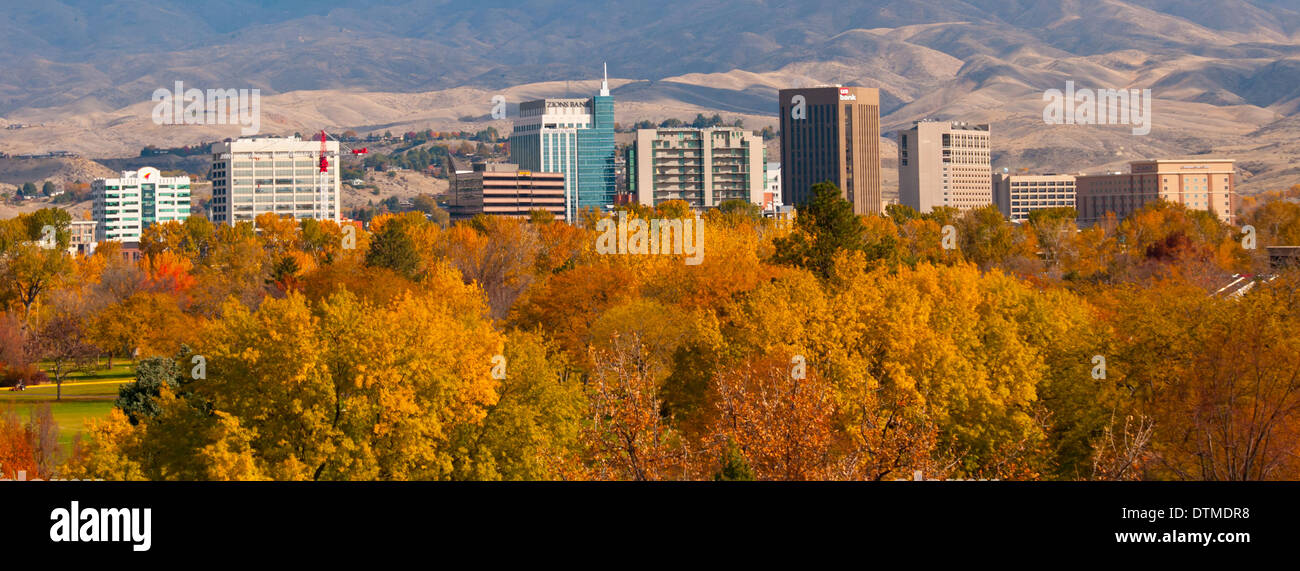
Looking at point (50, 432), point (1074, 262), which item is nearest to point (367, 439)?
point (50, 432)

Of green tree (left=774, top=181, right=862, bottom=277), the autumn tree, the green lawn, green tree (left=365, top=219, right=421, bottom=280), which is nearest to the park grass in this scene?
the green lawn

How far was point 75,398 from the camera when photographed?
10019 cm

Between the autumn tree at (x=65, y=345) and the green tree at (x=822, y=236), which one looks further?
the autumn tree at (x=65, y=345)

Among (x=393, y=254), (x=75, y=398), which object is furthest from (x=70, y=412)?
(x=393, y=254)

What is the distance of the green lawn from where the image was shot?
87062 millimetres

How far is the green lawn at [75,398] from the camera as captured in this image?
87062mm

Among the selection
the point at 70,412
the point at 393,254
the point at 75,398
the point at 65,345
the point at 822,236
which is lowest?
the point at 70,412

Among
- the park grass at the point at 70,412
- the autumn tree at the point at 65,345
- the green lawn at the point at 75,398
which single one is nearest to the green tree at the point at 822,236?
the green lawn at the point at 75,398

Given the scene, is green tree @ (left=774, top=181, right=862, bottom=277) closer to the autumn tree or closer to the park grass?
the park grass

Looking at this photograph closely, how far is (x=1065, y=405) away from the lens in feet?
198

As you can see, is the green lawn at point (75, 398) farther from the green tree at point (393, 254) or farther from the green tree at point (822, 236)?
the green tree at point (822, 236)

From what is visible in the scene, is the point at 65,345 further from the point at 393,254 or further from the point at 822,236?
the point at 822,236
